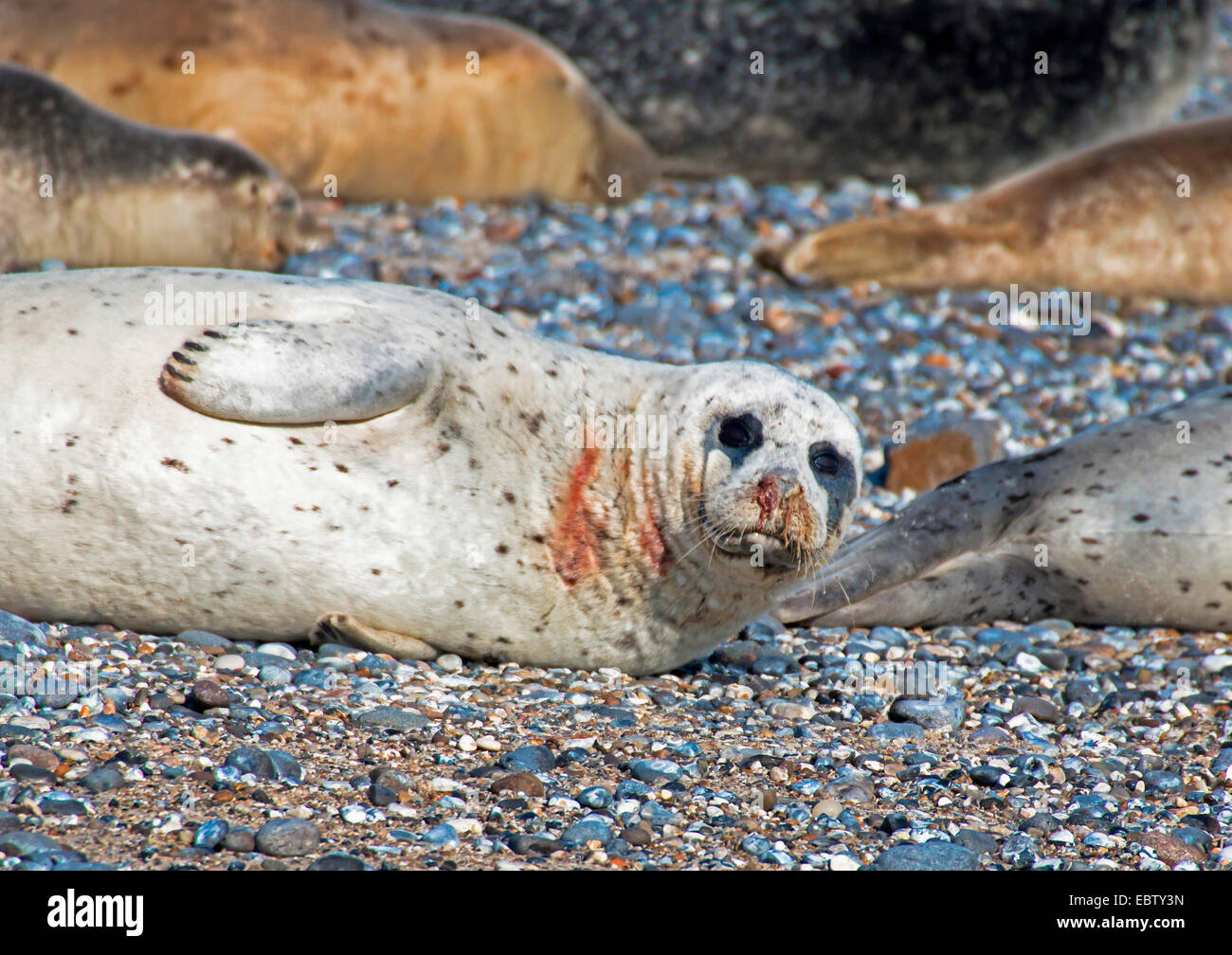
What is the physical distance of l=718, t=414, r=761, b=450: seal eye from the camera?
11.3ft

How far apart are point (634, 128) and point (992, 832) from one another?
6597 mm

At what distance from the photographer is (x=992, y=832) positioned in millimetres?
2945

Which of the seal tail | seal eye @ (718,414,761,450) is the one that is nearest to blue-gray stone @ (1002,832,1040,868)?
seal eye @ (718,414,761,450)

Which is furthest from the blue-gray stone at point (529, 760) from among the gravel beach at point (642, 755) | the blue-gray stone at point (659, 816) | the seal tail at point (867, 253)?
the seal tail at point (867, 253)

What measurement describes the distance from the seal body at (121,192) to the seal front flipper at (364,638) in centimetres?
304

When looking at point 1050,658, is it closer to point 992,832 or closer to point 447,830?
point 992,832

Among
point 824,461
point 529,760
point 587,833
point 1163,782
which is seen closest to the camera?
point 587,833

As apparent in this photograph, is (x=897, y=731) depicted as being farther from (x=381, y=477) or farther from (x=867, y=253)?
(x=867, y=253)

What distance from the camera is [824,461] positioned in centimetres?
346

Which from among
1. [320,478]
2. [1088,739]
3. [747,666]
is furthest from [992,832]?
[320,478]

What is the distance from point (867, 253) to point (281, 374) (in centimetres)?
440

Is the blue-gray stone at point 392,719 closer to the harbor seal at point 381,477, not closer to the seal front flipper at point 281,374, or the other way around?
the harbor seal at point 381,477

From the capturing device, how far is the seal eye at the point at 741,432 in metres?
3.44

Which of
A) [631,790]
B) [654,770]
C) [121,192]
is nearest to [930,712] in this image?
[654,770]
